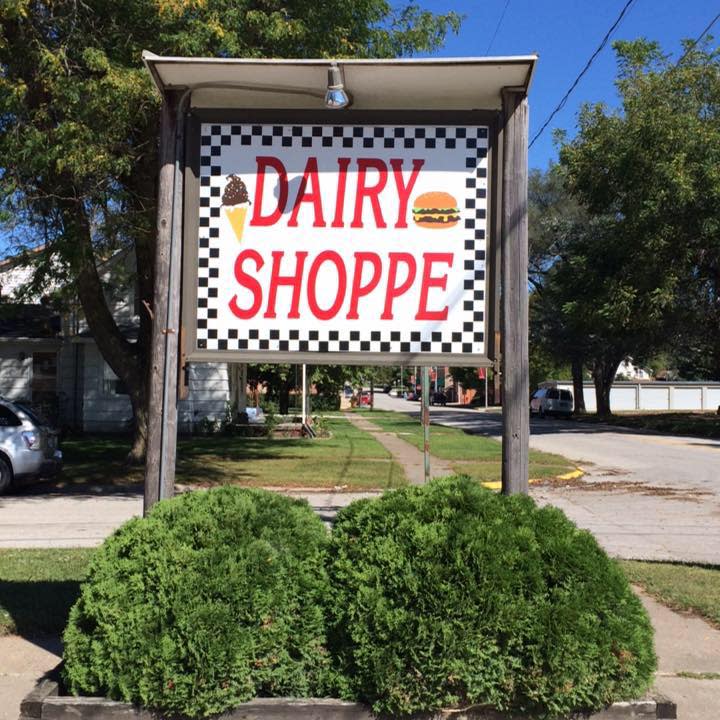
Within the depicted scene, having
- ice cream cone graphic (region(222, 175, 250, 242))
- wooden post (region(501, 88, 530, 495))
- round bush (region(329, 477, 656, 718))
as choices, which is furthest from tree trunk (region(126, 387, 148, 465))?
round bush (region(329, 477, 656, 718))

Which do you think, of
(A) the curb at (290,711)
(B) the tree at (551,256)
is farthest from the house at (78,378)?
(A) the curb at (290,711)

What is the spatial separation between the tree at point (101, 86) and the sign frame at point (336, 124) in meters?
6.53

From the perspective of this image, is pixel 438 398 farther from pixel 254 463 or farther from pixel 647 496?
pixel 647 496

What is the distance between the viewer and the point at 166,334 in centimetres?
503

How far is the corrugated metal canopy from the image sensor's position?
468 cm

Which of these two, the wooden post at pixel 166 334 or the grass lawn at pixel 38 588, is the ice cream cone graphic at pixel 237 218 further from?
the grass lawn at pixel 38 588

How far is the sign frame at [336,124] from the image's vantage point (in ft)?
16.5

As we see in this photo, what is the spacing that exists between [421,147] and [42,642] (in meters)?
4.13

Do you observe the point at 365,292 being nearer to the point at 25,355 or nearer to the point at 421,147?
the point at 421,147

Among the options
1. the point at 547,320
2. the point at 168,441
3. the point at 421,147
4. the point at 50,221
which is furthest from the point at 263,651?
the point at 547,320

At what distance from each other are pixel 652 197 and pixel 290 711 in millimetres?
27222

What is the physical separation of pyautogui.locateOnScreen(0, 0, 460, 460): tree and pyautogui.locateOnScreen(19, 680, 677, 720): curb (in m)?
8.50

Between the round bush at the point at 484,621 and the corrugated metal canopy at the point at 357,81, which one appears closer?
the round bush at the point at 484,621

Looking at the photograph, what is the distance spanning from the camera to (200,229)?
5.12m
